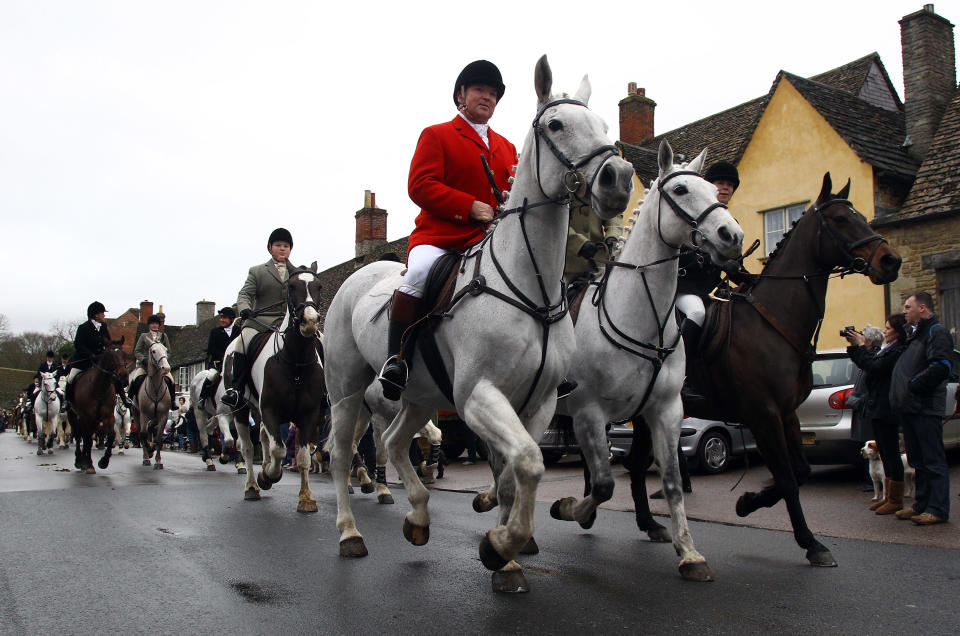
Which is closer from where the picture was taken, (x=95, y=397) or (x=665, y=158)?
(x=665, y=158)

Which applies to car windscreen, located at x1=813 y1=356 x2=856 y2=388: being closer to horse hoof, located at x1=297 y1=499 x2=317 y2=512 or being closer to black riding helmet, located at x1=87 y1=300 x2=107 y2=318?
horse hoof, located at x1=297 y1=499 x2=317 y2=512

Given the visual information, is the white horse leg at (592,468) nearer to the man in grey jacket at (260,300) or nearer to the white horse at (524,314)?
the white horse at (524,314)

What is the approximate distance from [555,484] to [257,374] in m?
4.92

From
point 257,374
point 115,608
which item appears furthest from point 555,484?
point 115,608

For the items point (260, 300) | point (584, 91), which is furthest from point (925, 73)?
point (584, 91)

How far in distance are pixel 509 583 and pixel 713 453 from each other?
9.01 meters

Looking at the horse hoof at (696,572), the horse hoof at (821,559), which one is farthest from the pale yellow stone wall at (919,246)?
the horse hoof at (696,572)

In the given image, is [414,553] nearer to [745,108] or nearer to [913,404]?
[913,404]

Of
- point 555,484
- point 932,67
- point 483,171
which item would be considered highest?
point 932,67

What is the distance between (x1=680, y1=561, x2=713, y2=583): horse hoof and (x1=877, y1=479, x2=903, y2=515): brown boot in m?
4.33

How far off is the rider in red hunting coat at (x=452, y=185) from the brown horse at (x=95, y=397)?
11458 mm

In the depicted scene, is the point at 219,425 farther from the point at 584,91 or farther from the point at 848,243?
the point at 584,91

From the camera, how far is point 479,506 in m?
6.47

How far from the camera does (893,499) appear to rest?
8781mm
